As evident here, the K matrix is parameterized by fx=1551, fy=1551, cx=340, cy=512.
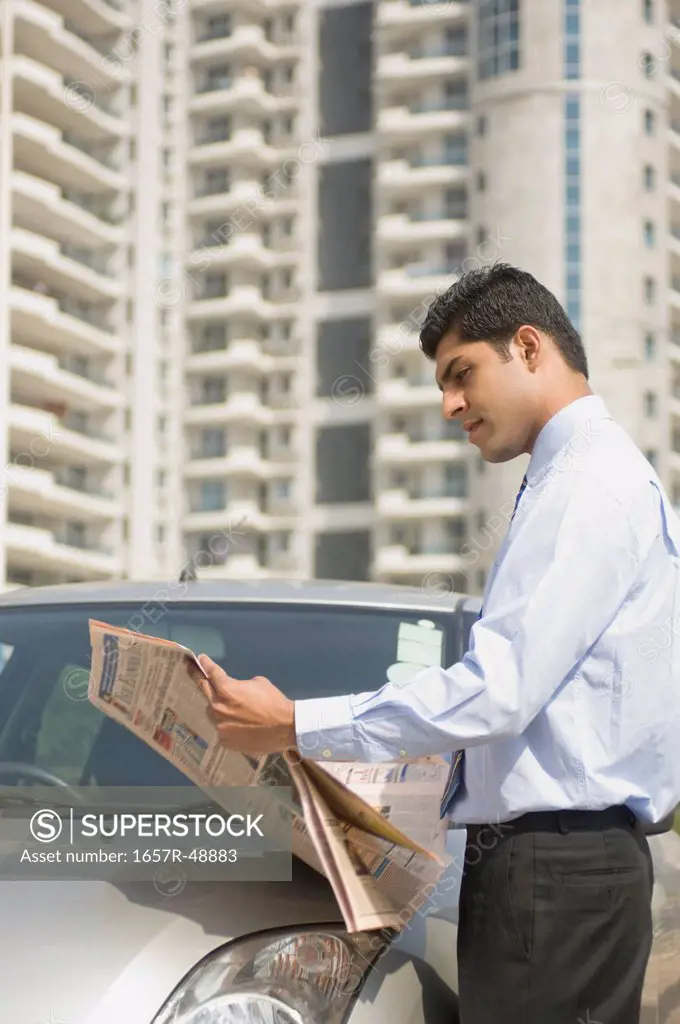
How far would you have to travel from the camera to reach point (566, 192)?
202 ft

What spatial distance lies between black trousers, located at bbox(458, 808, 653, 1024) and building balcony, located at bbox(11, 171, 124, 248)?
59.4m

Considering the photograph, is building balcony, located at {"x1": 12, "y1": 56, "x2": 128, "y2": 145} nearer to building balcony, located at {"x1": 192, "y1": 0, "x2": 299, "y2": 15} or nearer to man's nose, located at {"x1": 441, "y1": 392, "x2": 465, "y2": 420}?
building balcony, located at {"x1": 192, "y1": 0, "x2": 299, "y2": 15}

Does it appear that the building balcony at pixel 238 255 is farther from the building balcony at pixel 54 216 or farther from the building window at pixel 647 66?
the building window at pixel 647 66

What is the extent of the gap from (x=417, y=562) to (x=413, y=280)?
11.5m

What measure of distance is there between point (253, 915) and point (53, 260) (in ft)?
196

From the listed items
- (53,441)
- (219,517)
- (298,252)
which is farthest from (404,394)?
(53,441)

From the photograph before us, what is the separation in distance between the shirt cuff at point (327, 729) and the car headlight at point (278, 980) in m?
0.36

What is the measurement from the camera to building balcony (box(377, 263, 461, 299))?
6241 centimetres

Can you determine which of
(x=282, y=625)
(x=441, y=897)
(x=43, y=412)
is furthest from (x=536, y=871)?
(x=43, y=412)

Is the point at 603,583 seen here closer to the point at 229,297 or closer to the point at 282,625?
the point at 282,625

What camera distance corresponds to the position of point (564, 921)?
2.12 meters

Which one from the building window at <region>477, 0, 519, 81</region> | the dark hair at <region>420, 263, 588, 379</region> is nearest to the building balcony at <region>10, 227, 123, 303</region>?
the building window at <region>477, 0, 519, 81</region>

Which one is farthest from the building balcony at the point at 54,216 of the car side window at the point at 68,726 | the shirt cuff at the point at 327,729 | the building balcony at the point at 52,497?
the shirt cuff at the point at 327,729

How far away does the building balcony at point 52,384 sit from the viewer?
5831 centimetres
